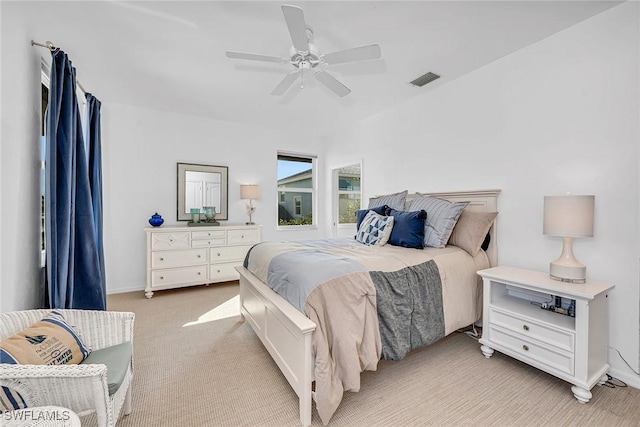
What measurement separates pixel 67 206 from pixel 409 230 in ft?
9.09

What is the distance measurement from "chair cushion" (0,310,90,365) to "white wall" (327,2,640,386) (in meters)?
3.31

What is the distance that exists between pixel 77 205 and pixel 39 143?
0.60m

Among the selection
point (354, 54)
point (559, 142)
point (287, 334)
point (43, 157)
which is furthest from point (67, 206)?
point (559, 142)

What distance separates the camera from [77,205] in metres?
2.26

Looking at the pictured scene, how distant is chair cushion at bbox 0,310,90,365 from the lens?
1.14m

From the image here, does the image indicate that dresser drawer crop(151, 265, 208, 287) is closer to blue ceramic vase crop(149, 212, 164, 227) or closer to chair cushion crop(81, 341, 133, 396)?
blue ceramic vase crop(149, 212, 164, 227)

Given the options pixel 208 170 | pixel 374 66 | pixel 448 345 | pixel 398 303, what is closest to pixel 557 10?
pixel 374 66

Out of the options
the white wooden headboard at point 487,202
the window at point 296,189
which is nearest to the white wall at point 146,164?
the window at point 296,189

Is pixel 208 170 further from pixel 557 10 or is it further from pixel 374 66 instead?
pixel 557 10

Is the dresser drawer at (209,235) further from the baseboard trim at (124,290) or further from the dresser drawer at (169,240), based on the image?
the baseboard trim at (124,290)

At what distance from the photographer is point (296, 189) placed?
214 inches

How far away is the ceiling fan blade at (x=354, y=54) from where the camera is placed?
1924mm

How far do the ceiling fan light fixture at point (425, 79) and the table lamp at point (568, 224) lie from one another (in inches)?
69.5

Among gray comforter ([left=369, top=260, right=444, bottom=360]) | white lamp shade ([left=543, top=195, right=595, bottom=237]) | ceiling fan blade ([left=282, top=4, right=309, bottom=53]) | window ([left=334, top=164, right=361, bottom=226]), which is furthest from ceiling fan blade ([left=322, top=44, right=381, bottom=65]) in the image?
window ([left=334, top=164, right=361, bottom=226])
